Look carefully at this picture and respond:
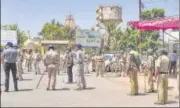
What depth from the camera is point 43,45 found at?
47.3 m

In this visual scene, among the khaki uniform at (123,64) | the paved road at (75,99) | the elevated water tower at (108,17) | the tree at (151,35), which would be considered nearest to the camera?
the paved road at (75,99)

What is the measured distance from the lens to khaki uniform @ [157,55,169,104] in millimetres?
12227

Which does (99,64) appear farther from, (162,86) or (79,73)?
(162,86)

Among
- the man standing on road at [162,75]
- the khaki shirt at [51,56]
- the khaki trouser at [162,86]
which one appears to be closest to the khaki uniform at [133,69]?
the man standing on road at [162,75]

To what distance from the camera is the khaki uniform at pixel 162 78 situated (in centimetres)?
1223

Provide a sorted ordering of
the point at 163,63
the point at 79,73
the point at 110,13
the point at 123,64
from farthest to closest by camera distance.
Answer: the point at 110,13, the point at 123,64, the point at 79,73, the point at 163,63

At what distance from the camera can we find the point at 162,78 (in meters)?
12.3

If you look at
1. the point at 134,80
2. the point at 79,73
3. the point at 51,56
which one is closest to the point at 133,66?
the point at 134,80


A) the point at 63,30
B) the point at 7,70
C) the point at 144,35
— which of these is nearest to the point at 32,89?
the point at 7,70

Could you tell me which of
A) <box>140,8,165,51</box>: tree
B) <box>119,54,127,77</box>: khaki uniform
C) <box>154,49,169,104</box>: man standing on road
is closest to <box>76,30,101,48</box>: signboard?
<box>119,54,127,77</box>: khaki uniform

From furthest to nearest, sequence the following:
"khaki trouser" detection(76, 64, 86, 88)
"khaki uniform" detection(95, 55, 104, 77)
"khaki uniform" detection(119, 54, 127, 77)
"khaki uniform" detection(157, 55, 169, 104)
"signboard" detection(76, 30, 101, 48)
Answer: "signboard" detection(76, 30, 101, 48), "khaki uniform" detection(119, 54, 127, 77), "khaki uniform" detection(95, 55, 104, 77), "khaki trouser" detection(76, 64, 86, 88), "khaki uniform" detection(157, 55, 169, 104)

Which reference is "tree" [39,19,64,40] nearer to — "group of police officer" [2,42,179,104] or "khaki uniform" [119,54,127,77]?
"khaki uniform" [119,54,127,77]

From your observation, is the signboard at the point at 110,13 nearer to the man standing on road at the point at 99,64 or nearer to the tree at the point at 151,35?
the tree at the point at 151,35

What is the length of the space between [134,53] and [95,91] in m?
2.46
